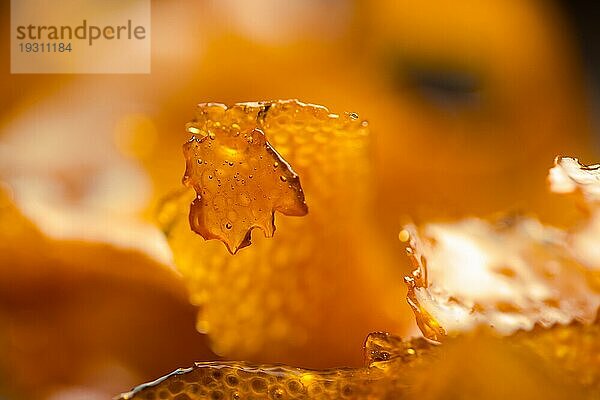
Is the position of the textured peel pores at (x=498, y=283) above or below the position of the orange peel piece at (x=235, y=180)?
below

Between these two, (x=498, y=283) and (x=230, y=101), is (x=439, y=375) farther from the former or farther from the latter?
(x=230, y=101)

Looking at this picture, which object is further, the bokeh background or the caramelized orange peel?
the bokeh background

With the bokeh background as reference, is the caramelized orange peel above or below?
below

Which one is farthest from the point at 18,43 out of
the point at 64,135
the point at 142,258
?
the point at 142,258

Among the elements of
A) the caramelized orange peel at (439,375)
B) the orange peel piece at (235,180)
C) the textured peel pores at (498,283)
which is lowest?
the caramelized orange peel at (439,375)

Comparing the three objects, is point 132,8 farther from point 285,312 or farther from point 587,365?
point 587,365

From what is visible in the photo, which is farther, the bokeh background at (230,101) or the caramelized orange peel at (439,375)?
the bokeh background at (230,101)
